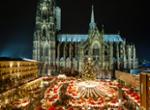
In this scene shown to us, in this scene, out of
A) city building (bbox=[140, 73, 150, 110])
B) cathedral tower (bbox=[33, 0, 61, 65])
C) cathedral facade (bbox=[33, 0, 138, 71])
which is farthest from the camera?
cathedral facade (bbox=[33, 0, 138, 71])

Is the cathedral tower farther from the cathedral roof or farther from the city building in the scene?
the city building

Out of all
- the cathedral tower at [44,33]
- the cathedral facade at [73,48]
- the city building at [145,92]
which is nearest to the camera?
the city building at [145,92]

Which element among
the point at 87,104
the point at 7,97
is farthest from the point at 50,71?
the point at 87,104

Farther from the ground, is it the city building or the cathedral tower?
the cathedral tower

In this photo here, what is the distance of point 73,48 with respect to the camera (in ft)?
387

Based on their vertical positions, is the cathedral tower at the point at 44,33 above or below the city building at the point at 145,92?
above

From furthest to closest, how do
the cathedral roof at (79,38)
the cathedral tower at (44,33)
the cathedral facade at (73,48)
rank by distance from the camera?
the cathedral roof at (79,38) < the cathedral facade at (73,48) < the cathedral tower at (44,33)

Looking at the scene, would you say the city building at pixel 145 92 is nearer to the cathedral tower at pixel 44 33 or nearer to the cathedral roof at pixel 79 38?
the cathedral tower at pixel 44 33

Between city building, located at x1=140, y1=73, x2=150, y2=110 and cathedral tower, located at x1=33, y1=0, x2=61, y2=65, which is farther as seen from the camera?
cathedral tower, located at x1=33, y1=0, x2=61, y2=65

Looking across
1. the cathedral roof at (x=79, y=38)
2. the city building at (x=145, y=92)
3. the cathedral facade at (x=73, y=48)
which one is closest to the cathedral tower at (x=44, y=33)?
the cathedral facade at (x=73, y=48)

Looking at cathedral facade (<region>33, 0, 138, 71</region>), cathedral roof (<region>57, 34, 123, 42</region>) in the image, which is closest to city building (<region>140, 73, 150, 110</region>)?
cathedral facade (<region>33, 0, 138, 71</region>)

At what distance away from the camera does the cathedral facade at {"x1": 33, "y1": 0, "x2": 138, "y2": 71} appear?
364 ft

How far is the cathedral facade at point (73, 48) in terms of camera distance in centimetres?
11100

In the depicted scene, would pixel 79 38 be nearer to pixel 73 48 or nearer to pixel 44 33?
pixel 73 48
